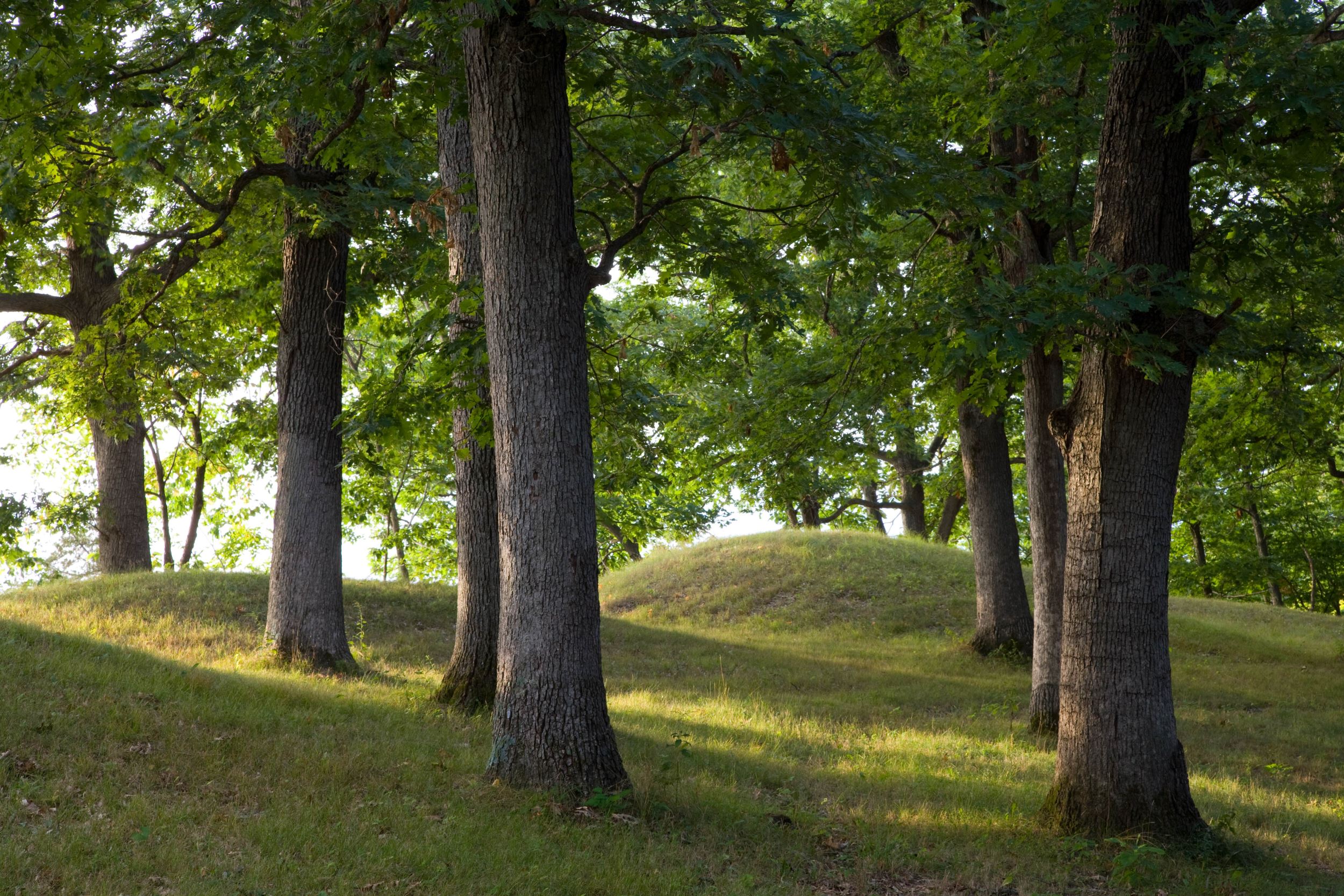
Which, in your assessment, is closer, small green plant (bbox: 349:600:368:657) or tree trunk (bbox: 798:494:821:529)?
small green plant (bbox: 349:600:368:657)

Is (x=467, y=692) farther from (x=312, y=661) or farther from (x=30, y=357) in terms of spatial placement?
(x=30, y=357)

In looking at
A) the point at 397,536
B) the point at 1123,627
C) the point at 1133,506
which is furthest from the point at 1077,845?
the point at 397,536

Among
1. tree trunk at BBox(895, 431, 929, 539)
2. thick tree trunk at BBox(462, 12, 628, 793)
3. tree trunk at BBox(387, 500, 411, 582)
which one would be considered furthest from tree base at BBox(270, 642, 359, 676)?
tree trunk at BBox(387, 500, 411, 582)

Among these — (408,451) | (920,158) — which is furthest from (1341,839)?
(408,451)

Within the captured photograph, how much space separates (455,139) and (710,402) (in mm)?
7451

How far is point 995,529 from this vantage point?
16.9 metres

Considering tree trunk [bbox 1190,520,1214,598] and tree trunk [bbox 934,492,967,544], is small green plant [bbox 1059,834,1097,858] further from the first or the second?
tree trunk [bbox 1190,520,1214,598]

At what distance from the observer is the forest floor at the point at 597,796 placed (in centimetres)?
570

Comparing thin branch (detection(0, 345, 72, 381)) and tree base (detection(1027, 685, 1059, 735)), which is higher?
thin branch (detection(0, 345, 72, 381))

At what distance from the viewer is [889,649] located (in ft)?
61.2

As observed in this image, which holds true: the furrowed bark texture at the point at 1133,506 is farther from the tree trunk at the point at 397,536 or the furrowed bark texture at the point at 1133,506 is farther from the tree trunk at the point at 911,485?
the tree trunk at the point at 397,536

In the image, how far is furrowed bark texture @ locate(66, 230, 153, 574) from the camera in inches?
732

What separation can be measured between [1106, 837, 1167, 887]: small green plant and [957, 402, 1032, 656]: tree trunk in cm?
1019

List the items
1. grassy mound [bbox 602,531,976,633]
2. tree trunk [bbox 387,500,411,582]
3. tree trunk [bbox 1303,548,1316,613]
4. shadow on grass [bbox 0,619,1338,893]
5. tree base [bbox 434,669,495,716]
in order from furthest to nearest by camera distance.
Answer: tree trunk [bbox 1303,548,1316,613] < tree trunk [bbox 387,500,411,582] < grassy mound [bbox 602,531,976,633] < tree base [bbox 434,669,495,716] < shadow on grass [bbox 0,619,1338,893]
